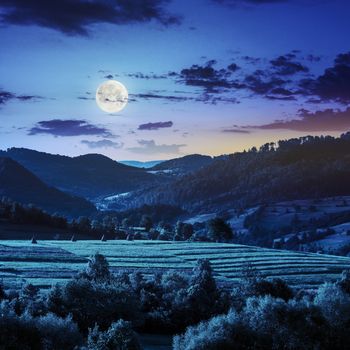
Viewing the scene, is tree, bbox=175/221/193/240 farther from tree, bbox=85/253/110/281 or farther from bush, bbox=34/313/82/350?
bush, bbox=34/313/82/350

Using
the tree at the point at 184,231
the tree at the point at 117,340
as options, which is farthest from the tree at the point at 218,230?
the tree at the point at 117,340

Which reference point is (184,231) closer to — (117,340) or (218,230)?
(218,230)

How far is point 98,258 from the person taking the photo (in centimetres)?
7862

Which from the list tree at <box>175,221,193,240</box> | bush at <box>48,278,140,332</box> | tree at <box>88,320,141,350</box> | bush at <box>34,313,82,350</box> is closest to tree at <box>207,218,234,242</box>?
tree at <box>175,221,193,240</box>

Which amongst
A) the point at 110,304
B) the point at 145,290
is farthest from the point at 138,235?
the point at 110,304

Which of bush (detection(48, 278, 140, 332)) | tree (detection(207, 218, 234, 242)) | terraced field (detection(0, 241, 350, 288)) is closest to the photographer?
bush (detection(48, 278, 140, 332))

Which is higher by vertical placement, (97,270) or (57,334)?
(97,270)

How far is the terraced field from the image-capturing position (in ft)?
287

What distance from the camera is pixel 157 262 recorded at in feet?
365

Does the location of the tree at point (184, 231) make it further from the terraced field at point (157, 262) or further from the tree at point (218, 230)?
the terraced field at point (157, 262)

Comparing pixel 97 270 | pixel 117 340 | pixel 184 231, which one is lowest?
pixel 117 340

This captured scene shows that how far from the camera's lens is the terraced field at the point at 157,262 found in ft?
287

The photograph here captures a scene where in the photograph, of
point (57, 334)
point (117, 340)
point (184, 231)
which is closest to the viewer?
point (117, 340)

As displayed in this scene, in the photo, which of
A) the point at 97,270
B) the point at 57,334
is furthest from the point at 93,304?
the point at 97,270
